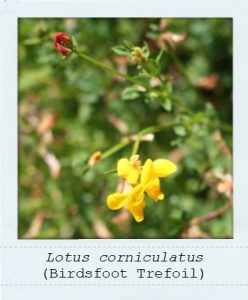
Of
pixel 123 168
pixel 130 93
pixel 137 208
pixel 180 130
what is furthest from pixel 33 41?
pixel 137 208

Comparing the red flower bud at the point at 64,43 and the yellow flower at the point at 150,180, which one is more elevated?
the red flower bud at the point at 64,43

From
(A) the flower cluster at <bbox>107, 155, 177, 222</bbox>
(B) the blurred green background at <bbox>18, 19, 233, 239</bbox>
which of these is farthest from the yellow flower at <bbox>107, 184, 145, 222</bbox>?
(B) the blurred green background at <bbox>18, 19, 233, 239</bbox>

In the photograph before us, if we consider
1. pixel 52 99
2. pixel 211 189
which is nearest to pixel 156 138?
pixel 211 189

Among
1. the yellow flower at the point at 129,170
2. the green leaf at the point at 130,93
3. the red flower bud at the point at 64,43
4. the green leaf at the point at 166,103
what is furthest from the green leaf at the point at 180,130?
the red flower bud at the point at 64,43

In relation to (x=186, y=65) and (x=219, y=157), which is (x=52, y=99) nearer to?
(x=186, y=65)

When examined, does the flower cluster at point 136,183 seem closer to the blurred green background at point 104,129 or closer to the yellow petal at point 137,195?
the yellow petal at point 137,195
